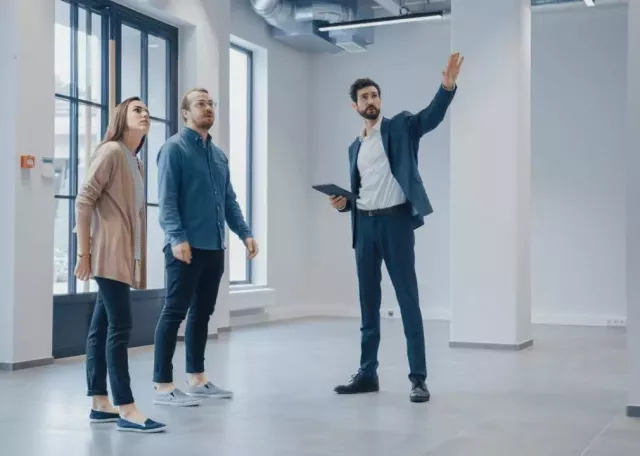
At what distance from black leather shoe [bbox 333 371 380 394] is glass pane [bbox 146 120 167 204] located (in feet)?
10.6

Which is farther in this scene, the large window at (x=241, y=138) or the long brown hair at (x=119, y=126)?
the large window at (x=241, y=138)

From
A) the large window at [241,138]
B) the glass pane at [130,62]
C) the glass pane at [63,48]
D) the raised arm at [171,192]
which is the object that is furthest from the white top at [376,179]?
the large window at [241,138]

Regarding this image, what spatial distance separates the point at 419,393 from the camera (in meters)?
4.24

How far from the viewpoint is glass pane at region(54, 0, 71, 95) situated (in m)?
6.14

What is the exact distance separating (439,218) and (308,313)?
1845 millimetres

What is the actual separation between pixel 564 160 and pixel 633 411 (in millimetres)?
5587

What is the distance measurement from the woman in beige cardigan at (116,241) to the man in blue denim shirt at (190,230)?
0.46 metres

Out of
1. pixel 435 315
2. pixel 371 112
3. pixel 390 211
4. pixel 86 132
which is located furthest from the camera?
pixel 435 315

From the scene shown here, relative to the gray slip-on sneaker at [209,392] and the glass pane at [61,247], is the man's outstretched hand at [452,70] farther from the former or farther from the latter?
the glass pane at [61,247]

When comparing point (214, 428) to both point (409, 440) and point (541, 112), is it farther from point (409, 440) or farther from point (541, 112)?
point (541, 112)

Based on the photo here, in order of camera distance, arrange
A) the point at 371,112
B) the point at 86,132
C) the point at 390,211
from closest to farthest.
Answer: the point at 390,211, the point at 371,112, the point at 86,132

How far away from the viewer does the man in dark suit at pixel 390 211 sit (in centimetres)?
428

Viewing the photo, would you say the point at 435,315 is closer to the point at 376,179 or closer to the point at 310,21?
the point at 310,21

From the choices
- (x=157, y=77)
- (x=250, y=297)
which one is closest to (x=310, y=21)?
(x=157, y=77)
